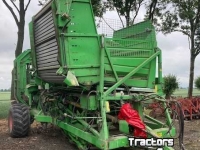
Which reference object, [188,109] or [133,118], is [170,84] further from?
[133,118]

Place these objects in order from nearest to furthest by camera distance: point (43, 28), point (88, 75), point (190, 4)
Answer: point (88, 75)
point (43, 28)
point (190, 4)

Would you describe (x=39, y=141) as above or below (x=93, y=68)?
below

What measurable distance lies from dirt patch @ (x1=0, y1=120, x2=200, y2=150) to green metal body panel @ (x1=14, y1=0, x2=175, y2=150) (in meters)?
0.56

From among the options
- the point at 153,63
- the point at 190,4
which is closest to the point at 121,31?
the point at 153,63

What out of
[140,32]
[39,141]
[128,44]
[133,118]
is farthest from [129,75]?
[39,141]

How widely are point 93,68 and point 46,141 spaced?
2.86 m

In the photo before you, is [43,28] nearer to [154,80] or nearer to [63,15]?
[63,15]

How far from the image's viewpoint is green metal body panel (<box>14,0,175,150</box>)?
6086mm

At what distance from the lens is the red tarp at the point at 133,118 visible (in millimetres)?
5953

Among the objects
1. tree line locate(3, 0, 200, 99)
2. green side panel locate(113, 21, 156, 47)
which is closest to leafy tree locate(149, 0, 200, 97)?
tree line locate(3, 0, 200, 99)

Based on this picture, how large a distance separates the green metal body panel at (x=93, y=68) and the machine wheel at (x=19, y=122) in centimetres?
103

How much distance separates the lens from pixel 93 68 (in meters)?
6.26

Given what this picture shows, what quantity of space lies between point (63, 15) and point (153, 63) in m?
2.20

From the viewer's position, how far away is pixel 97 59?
6.30 metres
